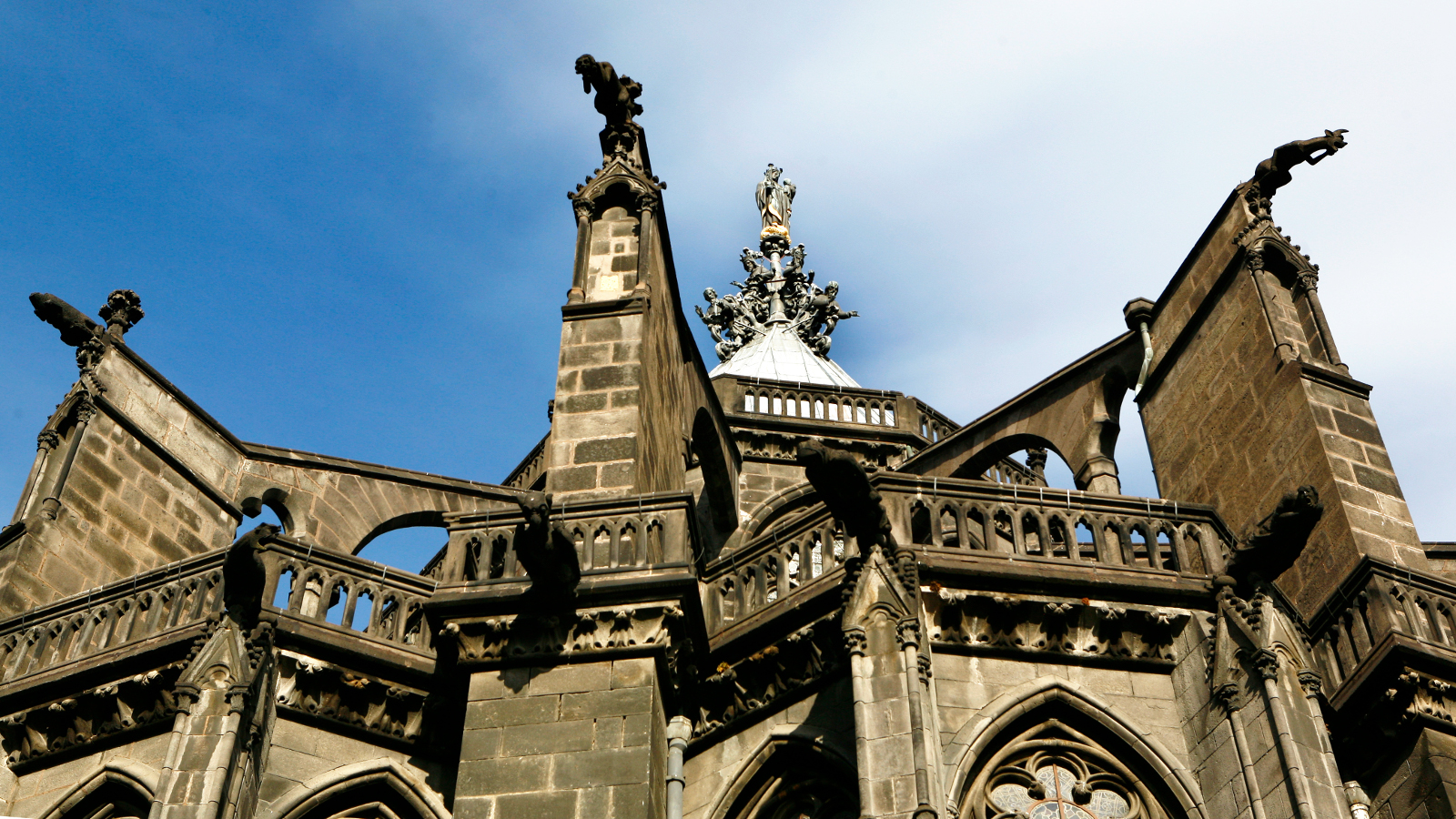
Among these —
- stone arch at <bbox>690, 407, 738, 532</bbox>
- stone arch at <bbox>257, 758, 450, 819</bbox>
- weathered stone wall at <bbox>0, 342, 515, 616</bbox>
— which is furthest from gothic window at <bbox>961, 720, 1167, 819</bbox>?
stone arch at <bbox>690, 407, 738, 532</bbox>

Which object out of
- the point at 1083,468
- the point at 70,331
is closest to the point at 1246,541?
the point at 1083,468

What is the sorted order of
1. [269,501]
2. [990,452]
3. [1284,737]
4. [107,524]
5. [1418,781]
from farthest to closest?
[990,452] < [269,501] < [107,524] < [1418,781] < [1284,737]

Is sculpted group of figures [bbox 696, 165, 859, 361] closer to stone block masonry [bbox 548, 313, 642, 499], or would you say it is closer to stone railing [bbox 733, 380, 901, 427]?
stone railing [bbox 733, 380, 901, 427]

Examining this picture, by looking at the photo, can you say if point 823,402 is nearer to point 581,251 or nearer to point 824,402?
point 824,402

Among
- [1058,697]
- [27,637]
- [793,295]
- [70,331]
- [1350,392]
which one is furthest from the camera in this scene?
[793,295]

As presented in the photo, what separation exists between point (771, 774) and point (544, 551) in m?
2.48

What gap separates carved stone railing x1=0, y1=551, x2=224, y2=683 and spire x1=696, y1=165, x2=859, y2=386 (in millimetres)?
17483

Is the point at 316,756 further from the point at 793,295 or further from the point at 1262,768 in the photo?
the point at 793,295

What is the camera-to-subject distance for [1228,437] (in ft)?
55.6

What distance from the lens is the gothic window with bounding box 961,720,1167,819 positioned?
40.2ft

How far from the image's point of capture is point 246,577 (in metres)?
12.8

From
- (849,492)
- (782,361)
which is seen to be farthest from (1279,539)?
(782,361)

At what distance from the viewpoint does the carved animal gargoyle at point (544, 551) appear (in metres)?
12.3

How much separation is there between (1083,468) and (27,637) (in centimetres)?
1077
